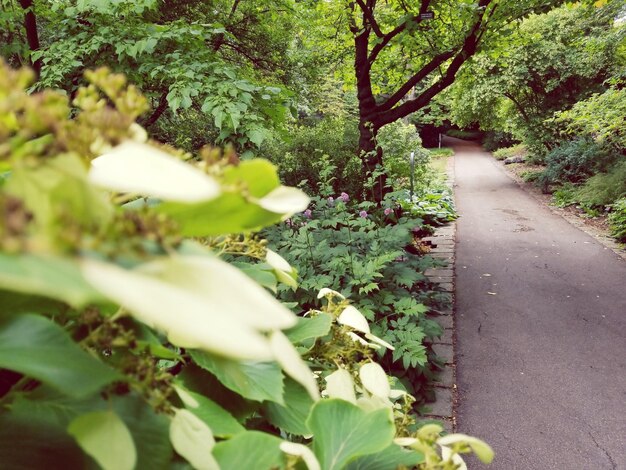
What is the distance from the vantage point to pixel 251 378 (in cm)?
72

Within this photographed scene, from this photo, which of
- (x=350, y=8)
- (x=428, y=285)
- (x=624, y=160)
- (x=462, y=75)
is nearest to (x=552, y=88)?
(x=624, y=160)

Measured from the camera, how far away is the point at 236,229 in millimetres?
441

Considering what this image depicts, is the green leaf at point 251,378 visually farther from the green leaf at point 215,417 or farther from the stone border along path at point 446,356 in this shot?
the stone border along path at point 446,356

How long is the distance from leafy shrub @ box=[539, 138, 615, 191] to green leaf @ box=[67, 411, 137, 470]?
1581 centimetres

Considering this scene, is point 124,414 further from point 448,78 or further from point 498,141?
point 498,141

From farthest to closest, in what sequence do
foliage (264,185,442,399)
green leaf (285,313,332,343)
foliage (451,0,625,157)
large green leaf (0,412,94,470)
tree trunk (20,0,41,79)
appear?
foliage (451,0,625,157) < tree trunk (20,0,41,79) < foliage (264,185,442,399) < green leaf (285,313,332,343) < large green leaf (0,412,94,470)

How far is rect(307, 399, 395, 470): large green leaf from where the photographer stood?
0.71 meters

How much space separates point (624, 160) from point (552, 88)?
7.64 m

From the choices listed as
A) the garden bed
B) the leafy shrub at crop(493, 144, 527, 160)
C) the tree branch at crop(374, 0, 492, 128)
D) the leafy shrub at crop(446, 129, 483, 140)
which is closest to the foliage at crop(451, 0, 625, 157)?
the garden bed

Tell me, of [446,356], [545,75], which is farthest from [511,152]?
[446,356]

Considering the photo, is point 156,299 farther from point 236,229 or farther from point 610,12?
point 610,12

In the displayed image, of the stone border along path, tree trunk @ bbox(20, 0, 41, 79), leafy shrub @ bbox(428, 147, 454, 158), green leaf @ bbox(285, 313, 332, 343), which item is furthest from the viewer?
leafy shrub @ bbox(428, 147, 454, 158)

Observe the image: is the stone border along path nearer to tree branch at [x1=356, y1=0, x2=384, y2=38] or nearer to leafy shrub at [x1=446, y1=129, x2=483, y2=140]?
tree branch at [x1=356, y1=0, x2=384, y2=38]

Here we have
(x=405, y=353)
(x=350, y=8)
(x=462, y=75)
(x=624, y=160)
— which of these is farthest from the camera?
(x=624, y=160)
